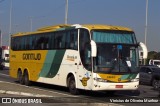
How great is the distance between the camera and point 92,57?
19.0m

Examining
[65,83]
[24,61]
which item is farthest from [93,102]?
[24,61]

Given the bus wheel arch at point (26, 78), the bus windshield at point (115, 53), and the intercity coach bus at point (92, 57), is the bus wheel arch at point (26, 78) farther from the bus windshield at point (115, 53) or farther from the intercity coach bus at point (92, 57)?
the bus windshield at point (115, 53)

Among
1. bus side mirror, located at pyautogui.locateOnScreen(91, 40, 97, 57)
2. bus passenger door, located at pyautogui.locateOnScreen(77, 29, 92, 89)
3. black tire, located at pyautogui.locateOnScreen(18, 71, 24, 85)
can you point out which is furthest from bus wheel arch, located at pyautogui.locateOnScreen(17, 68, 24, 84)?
bus side mirror, located at pyautogui.locateOnScreen(91, 40, 97, 57)

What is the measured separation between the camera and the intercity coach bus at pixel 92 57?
1900 centimetres

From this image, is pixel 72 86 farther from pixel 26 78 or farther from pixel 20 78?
pixel 20 78

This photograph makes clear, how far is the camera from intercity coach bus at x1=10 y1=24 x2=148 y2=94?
1900 cm

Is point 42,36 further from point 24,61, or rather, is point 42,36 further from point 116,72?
point 116,72

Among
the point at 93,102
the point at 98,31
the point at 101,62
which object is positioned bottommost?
the point at 93,102

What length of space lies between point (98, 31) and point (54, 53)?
4076mm

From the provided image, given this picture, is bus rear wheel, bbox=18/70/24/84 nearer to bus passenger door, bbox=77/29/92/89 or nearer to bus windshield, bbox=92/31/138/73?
bus passenger door, bbox=77/29/92/89

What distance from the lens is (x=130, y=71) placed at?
63.8 feet

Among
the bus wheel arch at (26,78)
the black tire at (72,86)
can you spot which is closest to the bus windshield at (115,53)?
the black tire at (72,86)

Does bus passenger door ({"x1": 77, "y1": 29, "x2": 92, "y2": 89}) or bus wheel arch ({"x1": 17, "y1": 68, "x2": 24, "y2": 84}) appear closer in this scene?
bus passenger door ({"x1": 77, "y1": 29, "x2": 92, "y2": 89})

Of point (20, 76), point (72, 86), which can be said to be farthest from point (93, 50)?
point (20, 76)
